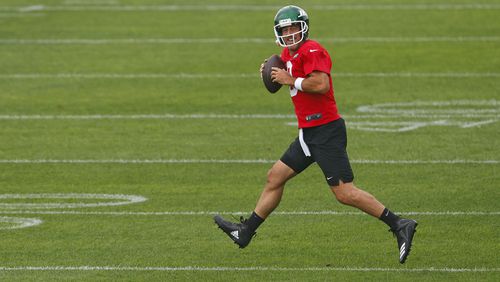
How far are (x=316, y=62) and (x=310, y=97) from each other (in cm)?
29

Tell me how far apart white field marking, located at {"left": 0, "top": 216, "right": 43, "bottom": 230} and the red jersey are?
107 inches

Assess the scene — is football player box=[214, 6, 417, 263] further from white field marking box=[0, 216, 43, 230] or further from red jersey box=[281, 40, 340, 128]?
white field marking box=[0, 216, 43, 230]

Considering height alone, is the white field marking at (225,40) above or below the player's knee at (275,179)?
below

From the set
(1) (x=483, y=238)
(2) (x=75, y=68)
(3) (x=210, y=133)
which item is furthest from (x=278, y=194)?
(2) (x=75, y=68)

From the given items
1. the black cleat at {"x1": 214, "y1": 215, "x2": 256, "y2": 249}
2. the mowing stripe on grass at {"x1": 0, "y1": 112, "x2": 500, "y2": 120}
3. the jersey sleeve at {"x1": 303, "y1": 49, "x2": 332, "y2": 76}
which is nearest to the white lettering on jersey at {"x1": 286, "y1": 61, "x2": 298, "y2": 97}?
the jersey sleeve at {"x1": 303, "y1": 49, "x2": 332, "y2": 76}

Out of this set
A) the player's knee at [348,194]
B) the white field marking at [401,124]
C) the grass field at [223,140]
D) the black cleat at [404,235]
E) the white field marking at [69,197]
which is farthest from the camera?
the white field marking at [401,124]

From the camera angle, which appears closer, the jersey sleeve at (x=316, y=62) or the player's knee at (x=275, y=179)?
the jersey sleeve at (x=316, y=62)

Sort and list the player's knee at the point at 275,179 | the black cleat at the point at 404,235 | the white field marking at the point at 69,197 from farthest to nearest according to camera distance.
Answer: the white field marking at the point at 69,197
the player's knee at the point at 275,179
the black cleat at the point at 404,235

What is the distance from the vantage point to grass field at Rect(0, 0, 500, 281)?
1027cm

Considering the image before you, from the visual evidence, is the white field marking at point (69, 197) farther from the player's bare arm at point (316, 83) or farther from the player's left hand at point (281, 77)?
the player's bare arm at point (316, 83)

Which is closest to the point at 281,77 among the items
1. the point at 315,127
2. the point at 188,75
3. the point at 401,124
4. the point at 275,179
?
the point at 315,127

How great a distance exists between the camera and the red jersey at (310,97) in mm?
9852

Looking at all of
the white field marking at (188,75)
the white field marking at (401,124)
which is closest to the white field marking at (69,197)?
the white field marking at (401,124)

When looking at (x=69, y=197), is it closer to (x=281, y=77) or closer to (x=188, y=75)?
(x=281, y=77)
